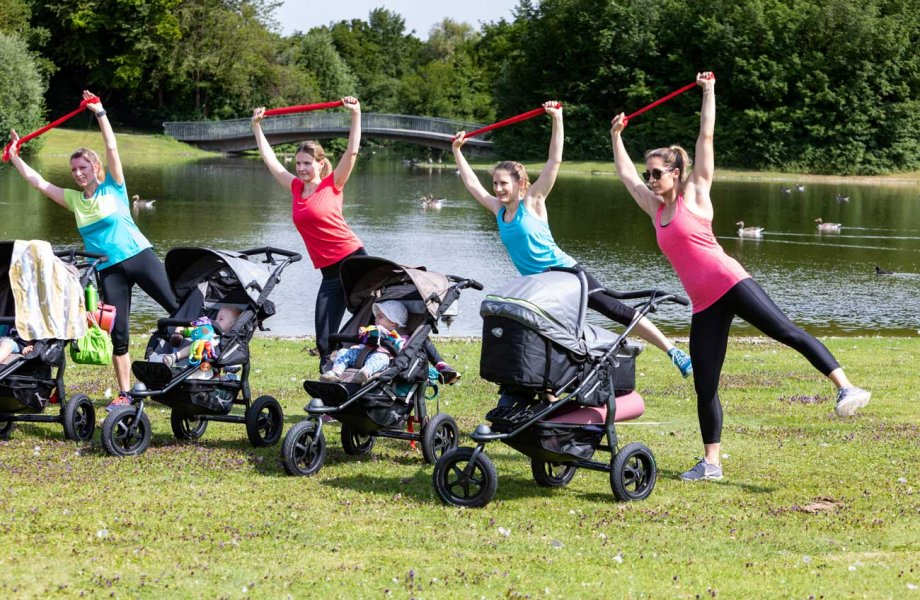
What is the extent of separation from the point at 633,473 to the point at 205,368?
310cm

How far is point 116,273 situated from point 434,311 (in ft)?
9.37

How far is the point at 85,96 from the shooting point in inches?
355

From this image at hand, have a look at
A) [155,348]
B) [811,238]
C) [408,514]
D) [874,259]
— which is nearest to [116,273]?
[155,348]

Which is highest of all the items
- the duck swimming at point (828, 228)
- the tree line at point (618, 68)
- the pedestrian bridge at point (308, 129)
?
the tree line at point (618, 68)

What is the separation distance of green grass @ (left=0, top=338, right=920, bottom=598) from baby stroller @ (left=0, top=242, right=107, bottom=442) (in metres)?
0.20

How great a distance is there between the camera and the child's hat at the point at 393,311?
8.12m

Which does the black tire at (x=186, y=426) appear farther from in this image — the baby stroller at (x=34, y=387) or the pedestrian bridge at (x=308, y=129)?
the pedestrian bridge at (x=308, y=129)

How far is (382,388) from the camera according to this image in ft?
25.5

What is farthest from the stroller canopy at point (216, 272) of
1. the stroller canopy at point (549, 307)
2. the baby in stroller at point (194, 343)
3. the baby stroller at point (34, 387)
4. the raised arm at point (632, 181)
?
the raised arm at point (632, 181)

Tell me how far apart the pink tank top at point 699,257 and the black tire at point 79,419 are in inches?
168

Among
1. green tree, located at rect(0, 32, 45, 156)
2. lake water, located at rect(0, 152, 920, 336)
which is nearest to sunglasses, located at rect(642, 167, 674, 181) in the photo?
lake water, located at rect(0, 152, 920, 336)

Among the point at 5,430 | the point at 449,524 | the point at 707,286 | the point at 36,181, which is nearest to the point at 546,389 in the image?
the point at 449,524

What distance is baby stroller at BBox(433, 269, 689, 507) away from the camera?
22.4 ft

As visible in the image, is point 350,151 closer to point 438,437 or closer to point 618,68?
point 438,437
